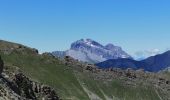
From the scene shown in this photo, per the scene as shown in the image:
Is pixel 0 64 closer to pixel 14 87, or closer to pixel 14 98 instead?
pixel 14 87

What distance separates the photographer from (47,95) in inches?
6353

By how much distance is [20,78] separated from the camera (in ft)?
338

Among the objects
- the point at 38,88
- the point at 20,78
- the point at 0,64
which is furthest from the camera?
the point at 38,88

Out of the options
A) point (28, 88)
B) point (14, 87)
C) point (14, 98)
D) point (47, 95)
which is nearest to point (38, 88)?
point (47, 95)

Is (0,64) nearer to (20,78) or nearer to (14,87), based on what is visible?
(14,87)

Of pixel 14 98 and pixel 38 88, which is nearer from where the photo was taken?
pixel 14 98

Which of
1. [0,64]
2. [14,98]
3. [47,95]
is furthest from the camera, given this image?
[47,95]

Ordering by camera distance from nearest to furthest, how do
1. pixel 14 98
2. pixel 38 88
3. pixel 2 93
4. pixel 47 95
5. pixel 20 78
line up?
pixel 2 93, pixel 14 98, pixel 20 78, pixel 38 88, pixel 47 95

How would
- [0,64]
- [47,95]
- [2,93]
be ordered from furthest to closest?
[47,95], [0,64], [2,93]

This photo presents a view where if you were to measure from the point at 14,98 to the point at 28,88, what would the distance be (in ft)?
152

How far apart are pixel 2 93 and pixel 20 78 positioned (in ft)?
159

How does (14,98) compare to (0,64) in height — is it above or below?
below

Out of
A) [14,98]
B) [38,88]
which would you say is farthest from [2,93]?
[38,88]

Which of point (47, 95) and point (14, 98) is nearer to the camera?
point (14, 98)
